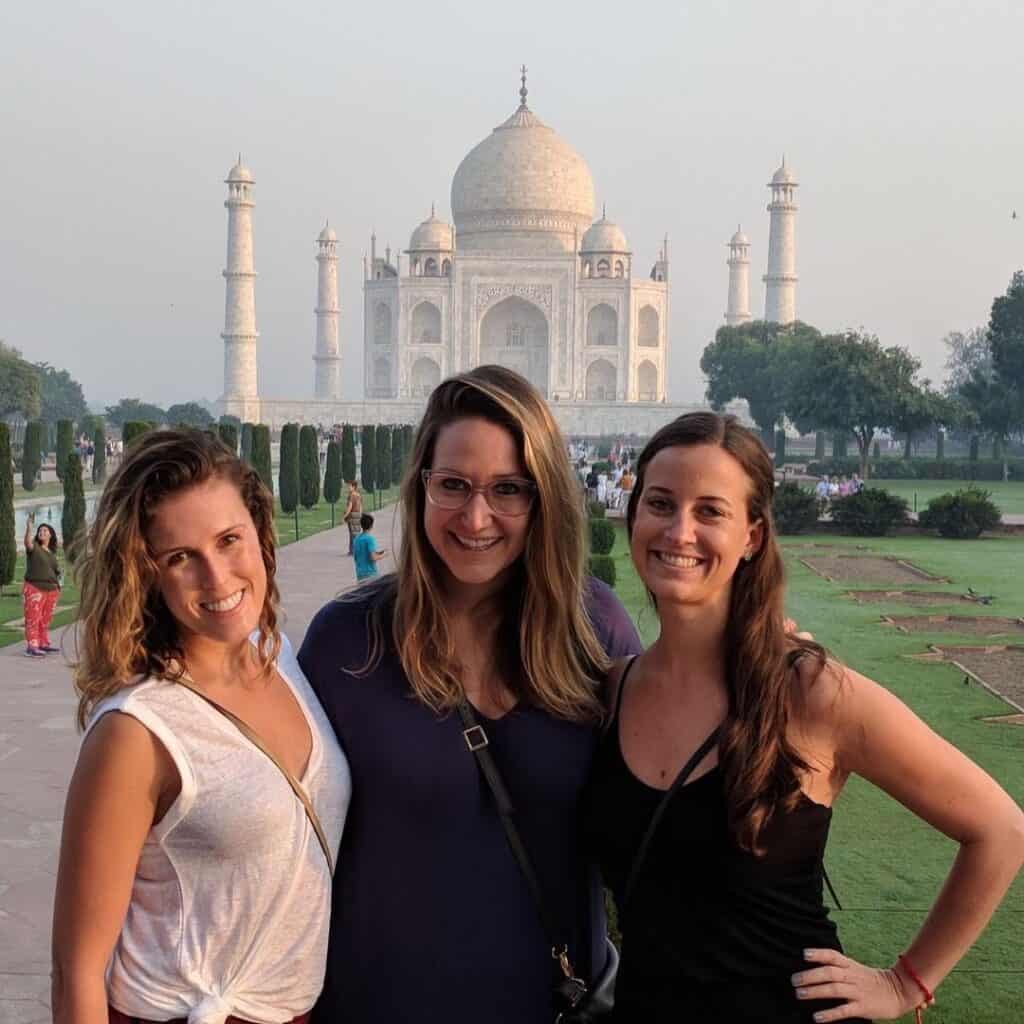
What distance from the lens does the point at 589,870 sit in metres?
1.61

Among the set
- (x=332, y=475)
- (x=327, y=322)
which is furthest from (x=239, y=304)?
(x=332, y=475)

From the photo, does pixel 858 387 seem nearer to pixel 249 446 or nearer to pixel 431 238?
pixel 249 446

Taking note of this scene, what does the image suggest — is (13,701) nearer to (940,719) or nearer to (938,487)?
A: (940,719)

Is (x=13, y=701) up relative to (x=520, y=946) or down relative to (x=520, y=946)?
down

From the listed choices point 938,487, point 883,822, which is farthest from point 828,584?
point 938,487

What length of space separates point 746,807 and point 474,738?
31cm

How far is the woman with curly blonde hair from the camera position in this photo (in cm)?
134

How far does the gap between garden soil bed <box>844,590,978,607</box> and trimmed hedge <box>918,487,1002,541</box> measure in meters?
4.82

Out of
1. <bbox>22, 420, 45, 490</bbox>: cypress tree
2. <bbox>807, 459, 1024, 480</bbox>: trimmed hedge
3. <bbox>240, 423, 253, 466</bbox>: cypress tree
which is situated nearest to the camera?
<bbox>240, 423, 253, 466</bbox>: cypress tree

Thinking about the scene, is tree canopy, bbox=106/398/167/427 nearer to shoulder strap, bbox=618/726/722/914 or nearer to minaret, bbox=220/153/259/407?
minaret, bbox=220/153/259/407

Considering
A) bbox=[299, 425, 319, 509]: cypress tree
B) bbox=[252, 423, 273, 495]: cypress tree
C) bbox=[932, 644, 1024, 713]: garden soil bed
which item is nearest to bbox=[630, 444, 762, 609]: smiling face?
bbox=[932, 644, 1024, 713]: garden soil bed

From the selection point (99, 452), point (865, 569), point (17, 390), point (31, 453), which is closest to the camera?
point (865, 569)

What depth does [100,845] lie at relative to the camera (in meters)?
1.33

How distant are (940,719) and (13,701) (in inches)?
158
